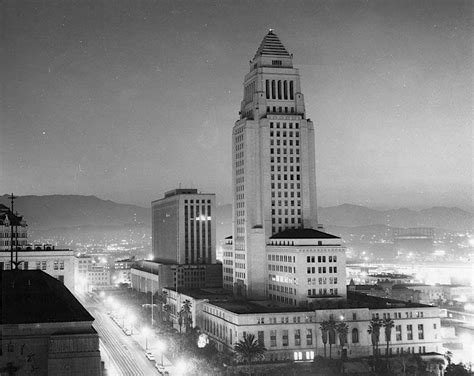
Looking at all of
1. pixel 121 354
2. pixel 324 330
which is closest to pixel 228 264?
pixel 121 354

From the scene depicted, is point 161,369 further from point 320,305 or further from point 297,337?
point 320,305

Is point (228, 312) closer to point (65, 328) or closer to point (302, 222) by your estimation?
point (302, 222)

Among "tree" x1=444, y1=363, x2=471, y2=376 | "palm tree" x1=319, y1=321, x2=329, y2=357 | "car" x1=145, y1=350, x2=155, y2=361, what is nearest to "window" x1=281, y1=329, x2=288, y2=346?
"palm tree" x1=319, y1=321, x2=329, y2=357

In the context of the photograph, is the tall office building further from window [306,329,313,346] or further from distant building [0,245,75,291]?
distant building [0,245,75,291]

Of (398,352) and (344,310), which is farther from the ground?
(344,310)

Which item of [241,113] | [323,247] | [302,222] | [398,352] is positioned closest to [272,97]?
[241,113]

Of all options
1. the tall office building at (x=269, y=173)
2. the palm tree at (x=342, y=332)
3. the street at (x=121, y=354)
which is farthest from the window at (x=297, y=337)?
the tall office building at (x=269, y=173)

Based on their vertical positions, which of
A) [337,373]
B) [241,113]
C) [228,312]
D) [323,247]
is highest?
[241,113]
